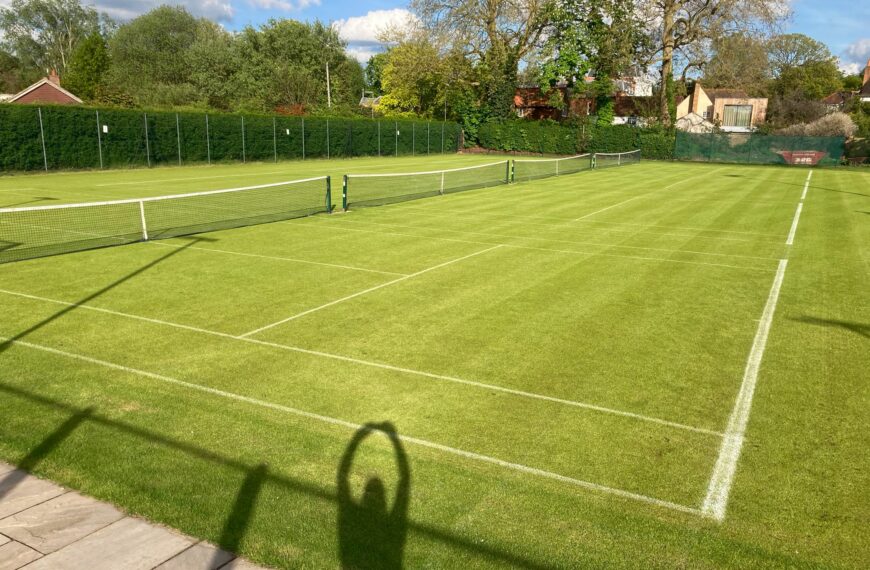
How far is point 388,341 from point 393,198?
16.3 m

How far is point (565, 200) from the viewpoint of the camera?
2570cm

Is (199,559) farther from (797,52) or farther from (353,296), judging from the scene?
(797,52)

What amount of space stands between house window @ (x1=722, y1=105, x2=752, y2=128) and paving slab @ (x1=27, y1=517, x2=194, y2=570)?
304ft

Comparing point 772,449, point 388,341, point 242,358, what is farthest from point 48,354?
point 772,449

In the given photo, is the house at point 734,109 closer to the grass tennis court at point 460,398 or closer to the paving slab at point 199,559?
the grass tennis court at point 460,398

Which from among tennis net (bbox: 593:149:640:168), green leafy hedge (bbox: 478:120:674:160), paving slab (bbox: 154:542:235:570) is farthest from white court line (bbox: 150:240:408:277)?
green leafy hedge (bbox: 478:120:674:160)

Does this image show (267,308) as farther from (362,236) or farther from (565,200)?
(565,200)

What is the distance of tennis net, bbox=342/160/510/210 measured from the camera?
79.5 ft

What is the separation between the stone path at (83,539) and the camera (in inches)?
165

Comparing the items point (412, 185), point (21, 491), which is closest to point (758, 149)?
point (412, 185)

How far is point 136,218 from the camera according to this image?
19.2 meters

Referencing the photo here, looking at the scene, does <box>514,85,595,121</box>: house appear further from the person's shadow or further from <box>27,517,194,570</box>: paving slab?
<box>27,517,194,570</box>: paving slab

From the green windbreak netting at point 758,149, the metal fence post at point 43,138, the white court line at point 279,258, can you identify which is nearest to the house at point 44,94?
the metal fence post at point 43,138

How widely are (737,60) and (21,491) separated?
211ft
